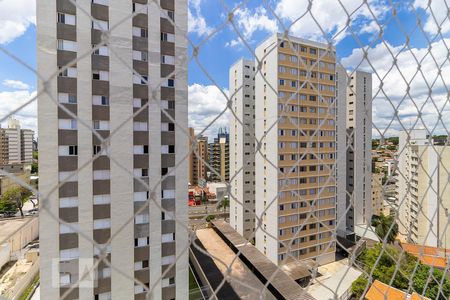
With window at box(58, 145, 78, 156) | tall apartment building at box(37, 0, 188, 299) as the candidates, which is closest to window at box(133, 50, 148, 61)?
tall apartment building at box(37, 0, 188, 299)

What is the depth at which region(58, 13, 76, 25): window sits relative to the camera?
94.3 inches

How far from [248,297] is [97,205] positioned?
3.01m

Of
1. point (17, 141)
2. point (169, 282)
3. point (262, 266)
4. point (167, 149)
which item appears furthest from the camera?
point (262, 266)

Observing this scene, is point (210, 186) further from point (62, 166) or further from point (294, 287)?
point (62, 166)

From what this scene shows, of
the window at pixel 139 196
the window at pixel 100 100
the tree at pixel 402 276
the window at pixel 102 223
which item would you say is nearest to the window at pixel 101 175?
the window at pixel 139 196

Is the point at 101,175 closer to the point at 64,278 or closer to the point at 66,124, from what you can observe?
the point at 66,124

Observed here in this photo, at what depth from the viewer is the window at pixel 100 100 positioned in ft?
8.15

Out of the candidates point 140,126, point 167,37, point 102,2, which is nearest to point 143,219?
point 140,126

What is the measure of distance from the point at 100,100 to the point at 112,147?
0.53 m

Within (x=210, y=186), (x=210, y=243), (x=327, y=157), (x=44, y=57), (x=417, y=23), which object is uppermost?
(x=44, y=57)

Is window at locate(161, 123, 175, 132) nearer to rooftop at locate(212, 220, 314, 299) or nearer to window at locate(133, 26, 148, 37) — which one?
window at locate(133, 26, 148, 37)

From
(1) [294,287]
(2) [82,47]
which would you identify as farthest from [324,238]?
(2) [82,47]

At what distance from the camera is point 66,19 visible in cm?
242

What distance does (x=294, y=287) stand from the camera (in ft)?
14.4
